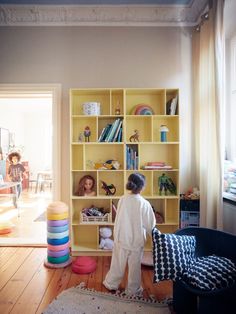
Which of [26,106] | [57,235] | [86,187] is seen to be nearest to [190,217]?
[86,187]

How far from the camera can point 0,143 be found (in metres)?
Answer: 6.47

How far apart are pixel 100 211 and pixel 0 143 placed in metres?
4.96

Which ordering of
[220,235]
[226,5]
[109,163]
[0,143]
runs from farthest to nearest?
[0,143] < [109,163] < [226,5] < [220,235]

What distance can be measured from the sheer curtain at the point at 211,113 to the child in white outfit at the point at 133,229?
0.75m

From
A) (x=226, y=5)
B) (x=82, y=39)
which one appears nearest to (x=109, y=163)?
(x=82, y=39)

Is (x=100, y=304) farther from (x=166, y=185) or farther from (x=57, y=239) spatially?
(x=166, y=185)

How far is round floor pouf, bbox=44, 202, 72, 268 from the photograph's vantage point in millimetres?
2447

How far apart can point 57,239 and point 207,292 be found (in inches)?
63.0

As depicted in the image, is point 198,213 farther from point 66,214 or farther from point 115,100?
point 115,100

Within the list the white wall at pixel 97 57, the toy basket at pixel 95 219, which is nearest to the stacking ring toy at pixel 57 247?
the toy basket at pixel 95 219

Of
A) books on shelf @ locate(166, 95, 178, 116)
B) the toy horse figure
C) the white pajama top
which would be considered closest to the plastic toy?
books on shelf @ locate(166, 95, 178, 116)

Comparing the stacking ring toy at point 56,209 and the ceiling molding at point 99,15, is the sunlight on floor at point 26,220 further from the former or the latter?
the ceiling molding at point 99,15

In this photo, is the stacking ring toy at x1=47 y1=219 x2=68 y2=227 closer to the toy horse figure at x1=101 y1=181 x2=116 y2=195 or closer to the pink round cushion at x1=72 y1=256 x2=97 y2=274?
the pink round cushion at x1=72 y1=256 x2=97 y2=274

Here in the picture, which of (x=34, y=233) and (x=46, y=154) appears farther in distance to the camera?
(x=46, y=154)
